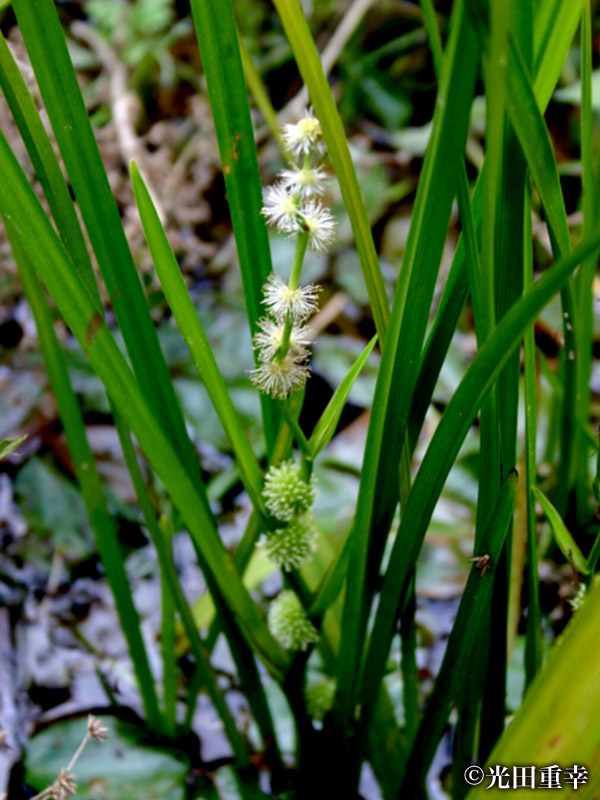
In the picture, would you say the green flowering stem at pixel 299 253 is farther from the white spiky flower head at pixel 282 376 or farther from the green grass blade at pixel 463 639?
the green grass blade at pixel 463 639

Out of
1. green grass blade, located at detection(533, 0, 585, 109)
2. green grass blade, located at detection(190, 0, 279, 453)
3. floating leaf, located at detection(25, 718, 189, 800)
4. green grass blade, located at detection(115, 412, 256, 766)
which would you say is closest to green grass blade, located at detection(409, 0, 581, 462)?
green grass blade, located at detection(533, 0, 585, 109)

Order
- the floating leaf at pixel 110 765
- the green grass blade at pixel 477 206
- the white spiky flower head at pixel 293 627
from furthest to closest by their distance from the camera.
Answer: the floating leaf at pixel 110 765 < the white spiky flower head at pixel 293 627 < the green grass blade at pixel 477 206

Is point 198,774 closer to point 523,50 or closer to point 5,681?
point 5,681

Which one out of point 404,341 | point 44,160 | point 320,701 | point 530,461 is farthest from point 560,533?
point 44,160

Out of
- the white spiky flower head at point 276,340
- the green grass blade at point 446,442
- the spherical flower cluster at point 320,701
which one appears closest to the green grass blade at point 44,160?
the white spiky flower head at point 276,340

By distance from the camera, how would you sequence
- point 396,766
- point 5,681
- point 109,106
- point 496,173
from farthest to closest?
1. point 109,106
2. point 5,681
3. point 396,766
4. point 496,173

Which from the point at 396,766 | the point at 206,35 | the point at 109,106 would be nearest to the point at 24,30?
the point at 206,35
